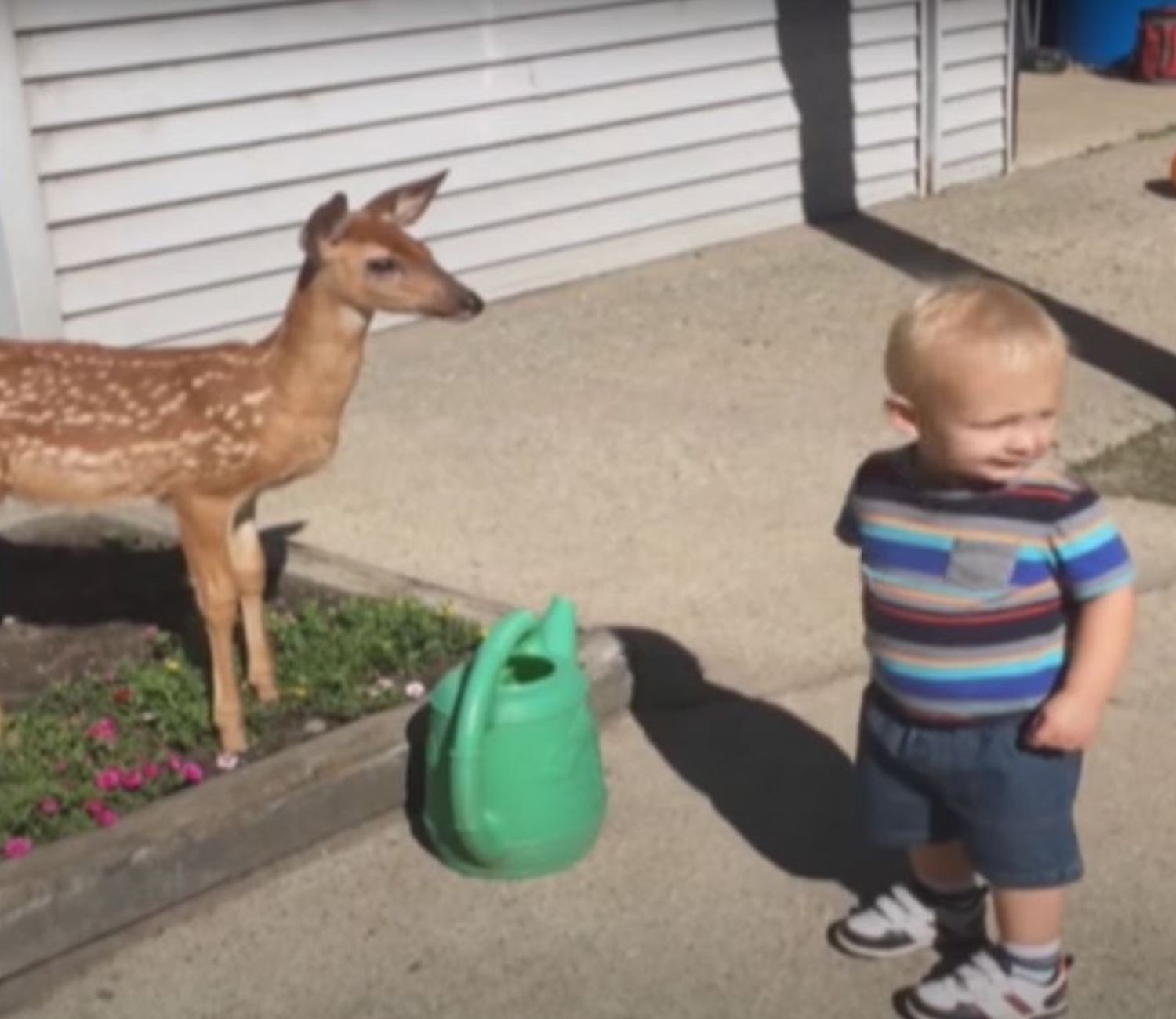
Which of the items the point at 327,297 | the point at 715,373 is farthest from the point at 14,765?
the point at 715,373

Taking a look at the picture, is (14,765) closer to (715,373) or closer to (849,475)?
(849,475)

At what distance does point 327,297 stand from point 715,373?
3.68 metres

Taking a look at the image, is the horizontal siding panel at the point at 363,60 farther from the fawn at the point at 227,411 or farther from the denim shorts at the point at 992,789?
the denim shorts at the point at 992,789

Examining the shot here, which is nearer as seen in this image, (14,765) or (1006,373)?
(1006,373)

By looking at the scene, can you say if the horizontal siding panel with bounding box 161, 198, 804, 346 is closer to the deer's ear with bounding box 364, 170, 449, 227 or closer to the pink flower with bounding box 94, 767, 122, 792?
the deer's ear with bounding box 364, 170, 449, 227

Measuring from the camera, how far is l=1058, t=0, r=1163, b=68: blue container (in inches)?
626

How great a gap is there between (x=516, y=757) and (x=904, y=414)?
3.44 feet

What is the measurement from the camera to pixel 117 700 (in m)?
5.13

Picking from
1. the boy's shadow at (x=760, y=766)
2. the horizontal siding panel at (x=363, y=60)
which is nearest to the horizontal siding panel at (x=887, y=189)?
the horizontal siding panel at (x=363, y=60)

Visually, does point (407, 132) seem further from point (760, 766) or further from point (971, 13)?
point (760, 766)

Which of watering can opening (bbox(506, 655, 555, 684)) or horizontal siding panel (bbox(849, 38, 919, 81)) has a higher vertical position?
watering can opening (bbox(506, 655, 555, 684))

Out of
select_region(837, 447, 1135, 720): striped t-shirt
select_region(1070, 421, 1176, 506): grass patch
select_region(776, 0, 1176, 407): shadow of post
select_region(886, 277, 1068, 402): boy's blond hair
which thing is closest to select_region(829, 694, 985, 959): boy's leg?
select_region(837, 447, 1135, 720): striped t-shirt

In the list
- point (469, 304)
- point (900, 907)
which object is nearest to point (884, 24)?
point (469, 304)

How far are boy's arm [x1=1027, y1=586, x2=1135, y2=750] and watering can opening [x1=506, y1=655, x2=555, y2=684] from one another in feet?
3.78
